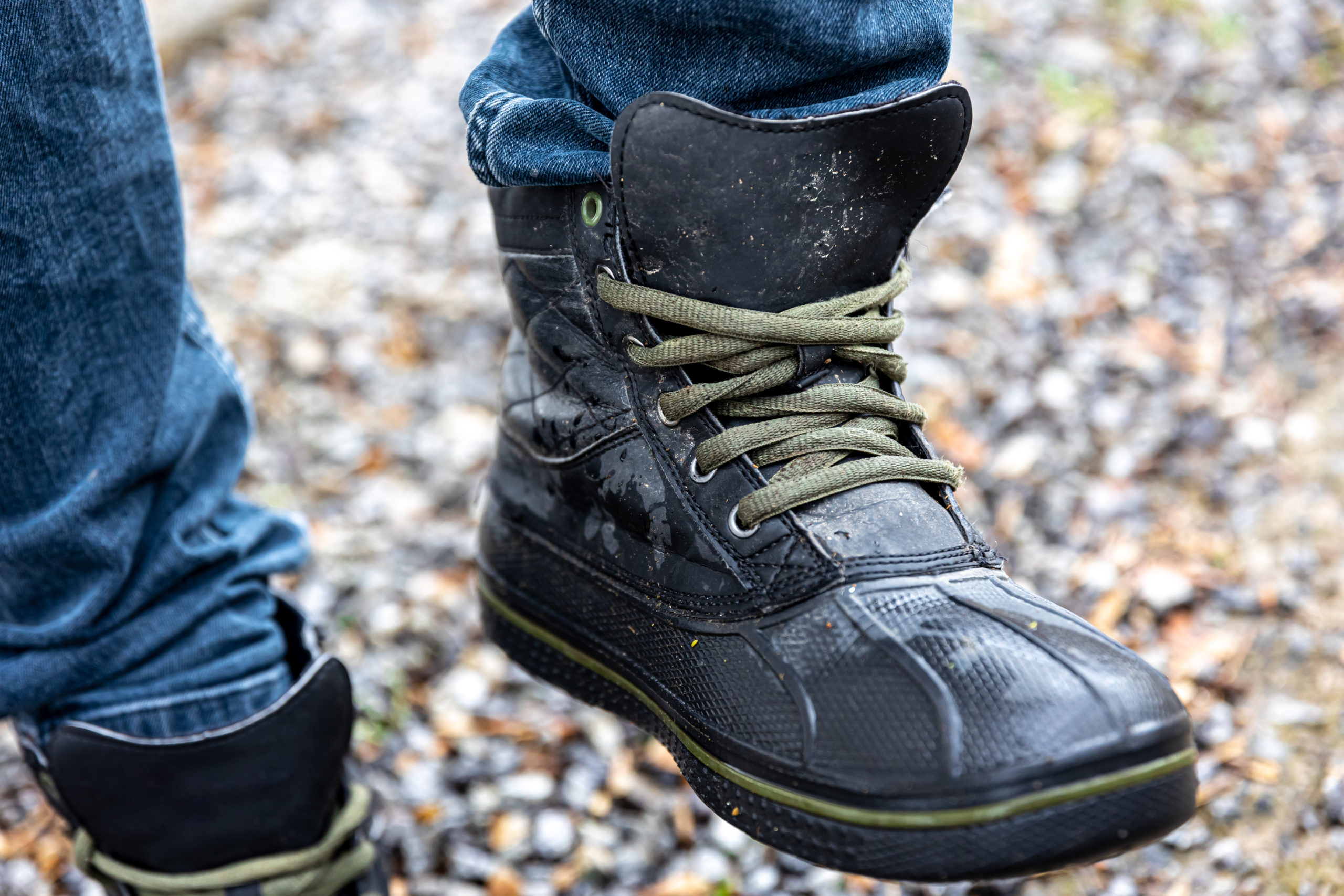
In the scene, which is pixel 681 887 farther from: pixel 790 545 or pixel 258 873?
pixel 790 545

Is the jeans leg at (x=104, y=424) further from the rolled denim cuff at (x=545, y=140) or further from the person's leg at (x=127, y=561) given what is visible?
the rolled denim cuff at (x=545, y=140)

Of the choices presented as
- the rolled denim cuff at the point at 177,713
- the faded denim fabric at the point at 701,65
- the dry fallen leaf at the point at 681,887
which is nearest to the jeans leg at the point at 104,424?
the rolled denim cuff at the point at 177,713

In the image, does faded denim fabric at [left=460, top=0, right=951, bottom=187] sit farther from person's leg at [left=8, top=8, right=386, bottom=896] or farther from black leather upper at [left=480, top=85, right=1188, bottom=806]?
person's leg at [left=8, top=8, right=386, bottom=896]

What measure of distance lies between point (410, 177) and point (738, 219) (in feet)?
10.7

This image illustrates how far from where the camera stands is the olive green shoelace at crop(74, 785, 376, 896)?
155 cm

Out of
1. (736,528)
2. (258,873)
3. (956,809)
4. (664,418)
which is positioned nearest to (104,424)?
(258,873)

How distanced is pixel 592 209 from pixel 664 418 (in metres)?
0.33

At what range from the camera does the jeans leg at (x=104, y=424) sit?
4.65ft

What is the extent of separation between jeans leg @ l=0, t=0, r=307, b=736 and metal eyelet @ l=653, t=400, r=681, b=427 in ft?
2.63

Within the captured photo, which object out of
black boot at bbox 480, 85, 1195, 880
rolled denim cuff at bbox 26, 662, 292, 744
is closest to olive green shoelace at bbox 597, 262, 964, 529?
black boot at bbox 480, 85, 1195, 880

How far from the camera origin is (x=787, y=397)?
4.68 ft

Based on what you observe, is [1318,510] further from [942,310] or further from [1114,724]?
[1114,724]

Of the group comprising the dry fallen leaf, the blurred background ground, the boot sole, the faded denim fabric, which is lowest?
the dry fallen leaf

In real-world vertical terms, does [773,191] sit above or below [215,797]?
above
